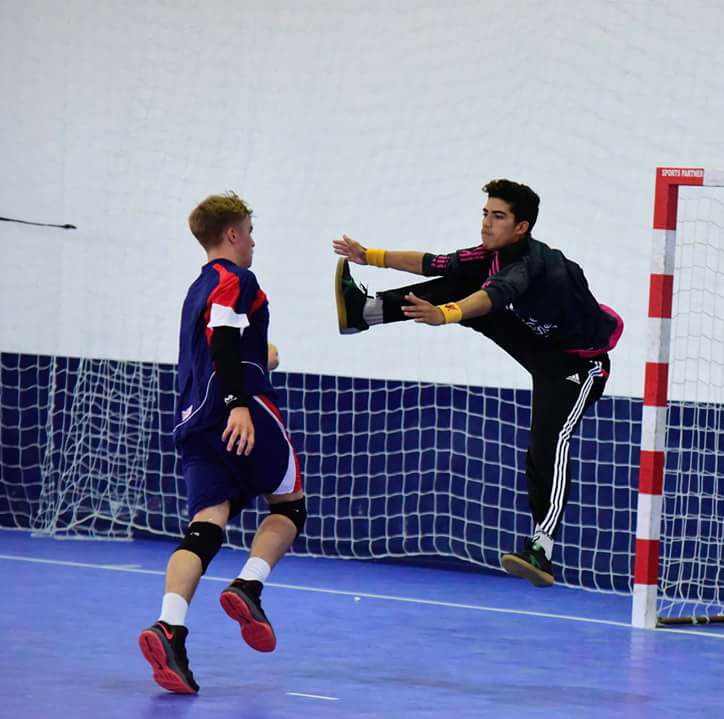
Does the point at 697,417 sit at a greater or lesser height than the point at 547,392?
lesser

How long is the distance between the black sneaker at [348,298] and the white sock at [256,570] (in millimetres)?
1206

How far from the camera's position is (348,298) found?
6699 mm

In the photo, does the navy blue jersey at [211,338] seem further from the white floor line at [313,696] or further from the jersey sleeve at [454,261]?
the white floor line at [313,696]

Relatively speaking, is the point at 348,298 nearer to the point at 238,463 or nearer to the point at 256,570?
the point at 238,463

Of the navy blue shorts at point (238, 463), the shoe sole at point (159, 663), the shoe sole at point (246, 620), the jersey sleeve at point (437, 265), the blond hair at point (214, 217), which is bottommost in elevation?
the shoe sole at point (159, 663)

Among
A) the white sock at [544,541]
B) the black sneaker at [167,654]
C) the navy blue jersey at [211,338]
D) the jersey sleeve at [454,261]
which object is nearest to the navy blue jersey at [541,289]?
the jersey sleeve at [454,261]

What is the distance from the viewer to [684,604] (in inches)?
345

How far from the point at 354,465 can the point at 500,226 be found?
3935 mm

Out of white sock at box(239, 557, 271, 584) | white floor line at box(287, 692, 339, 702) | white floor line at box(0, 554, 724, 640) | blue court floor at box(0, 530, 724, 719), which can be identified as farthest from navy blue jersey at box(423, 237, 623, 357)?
white floor line at box(0, 554, 724, 640)

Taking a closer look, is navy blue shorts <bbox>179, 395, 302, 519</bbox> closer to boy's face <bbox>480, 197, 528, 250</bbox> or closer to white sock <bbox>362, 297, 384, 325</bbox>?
white sock <bbox>362, 297, 384, 325</bbox>

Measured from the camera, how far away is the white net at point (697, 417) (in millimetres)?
8836

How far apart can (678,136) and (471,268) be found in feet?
9.43

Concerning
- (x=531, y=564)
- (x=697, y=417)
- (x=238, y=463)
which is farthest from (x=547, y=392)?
(x=697, y=417)

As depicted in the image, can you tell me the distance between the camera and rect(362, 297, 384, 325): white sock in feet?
21.8
